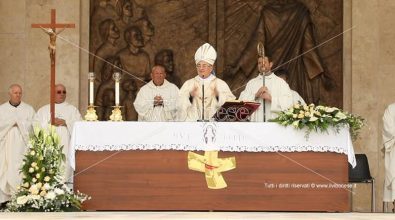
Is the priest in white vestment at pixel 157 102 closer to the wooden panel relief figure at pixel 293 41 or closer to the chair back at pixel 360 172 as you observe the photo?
the wooden panel relief figure at pixel 293 41

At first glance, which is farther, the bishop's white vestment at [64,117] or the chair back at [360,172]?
the bishop's white vestment at [64,117]

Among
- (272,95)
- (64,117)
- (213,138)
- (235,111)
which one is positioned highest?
(272,95)

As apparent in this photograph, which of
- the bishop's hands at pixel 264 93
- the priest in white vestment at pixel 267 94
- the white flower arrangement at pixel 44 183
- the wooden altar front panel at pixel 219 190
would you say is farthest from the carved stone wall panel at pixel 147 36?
the wooden altar front panel at pixel 219 190

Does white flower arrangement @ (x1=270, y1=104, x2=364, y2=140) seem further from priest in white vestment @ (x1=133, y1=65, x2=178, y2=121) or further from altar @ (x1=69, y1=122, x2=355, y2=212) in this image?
priest in white vestment @ (x1=133, y1=65, x2=178, y2=121)

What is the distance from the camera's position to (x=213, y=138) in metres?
12.3

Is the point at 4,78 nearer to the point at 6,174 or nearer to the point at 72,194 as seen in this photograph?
the point at 6,174

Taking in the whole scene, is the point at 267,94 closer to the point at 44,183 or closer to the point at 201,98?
the point at 201,98

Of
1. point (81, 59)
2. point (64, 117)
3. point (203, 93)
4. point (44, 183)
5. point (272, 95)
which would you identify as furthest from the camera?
point (81, 59)

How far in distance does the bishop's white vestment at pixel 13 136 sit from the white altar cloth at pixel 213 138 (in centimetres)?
363

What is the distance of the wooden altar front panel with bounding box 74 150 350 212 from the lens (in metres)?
12.3

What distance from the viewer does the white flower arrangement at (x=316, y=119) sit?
12305mm

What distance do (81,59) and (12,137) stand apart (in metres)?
2.14

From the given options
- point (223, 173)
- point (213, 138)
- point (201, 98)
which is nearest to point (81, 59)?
point (201, 98)

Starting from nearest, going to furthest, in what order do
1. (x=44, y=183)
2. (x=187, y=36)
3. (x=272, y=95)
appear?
(x=44, y=183)
(x=272, y=95)
(x=187, y=36)
